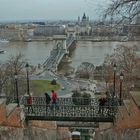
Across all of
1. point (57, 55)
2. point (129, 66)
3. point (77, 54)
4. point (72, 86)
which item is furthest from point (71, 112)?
point (77, 54)

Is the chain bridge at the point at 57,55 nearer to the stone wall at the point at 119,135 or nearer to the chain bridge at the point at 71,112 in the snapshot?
the stone wall at the point at 119,135

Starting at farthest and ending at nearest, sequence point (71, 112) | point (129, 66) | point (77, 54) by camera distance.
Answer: point (77, 54), point (129, 66), point (71, 112)

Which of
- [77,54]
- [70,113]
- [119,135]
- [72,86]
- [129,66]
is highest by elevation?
[70,113]

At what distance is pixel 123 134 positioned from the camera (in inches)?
506

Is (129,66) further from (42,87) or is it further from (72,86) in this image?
(72,86)

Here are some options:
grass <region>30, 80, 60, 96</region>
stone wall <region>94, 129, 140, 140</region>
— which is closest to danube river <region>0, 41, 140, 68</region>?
grass <region>30, 80, 60, 96</region>

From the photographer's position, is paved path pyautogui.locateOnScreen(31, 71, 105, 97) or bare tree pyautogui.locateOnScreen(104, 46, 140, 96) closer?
bare tree pyautogui.locateOnScreen(104, 46, 140, 96)

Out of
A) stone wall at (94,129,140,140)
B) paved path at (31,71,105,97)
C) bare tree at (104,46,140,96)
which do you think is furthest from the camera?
paved path at (31,71,105,97)

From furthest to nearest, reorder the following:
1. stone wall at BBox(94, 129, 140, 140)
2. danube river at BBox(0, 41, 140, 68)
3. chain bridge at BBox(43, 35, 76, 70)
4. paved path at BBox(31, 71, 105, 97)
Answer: danube river at BBox(0, 41, 140, 68)
chain bridge at BBox(43, 35, 76, 70)
paved path at BBox(31, 71, 105, 97)
stone wall at BBox(94, 129, 140, 140)

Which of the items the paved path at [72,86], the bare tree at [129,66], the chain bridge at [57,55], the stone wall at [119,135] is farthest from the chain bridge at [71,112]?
the chain bridge at [57,55]

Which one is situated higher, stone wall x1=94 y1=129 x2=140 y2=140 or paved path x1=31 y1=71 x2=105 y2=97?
Result: stone wall x1=94 y1=129 x2=140 y2=140

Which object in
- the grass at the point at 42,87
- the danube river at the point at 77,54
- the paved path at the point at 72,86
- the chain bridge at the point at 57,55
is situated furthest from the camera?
the danube river at the point at 77,54

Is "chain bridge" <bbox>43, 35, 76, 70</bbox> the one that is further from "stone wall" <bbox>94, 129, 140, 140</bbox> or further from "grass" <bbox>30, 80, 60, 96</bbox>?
"stone wall" <bbox>94, 129, 140, 140</bbox>

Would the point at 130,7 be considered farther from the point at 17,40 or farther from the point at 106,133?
the point at 17,40
